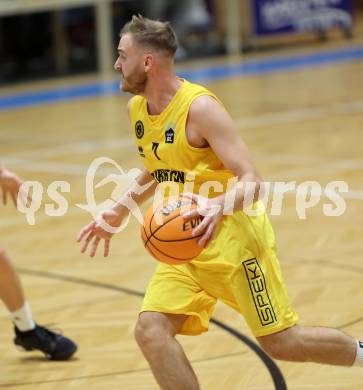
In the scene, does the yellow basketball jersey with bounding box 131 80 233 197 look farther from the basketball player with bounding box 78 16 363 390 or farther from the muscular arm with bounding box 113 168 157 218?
the muscular arm with bounding box 113 168 157 218

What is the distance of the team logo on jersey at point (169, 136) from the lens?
179 inches

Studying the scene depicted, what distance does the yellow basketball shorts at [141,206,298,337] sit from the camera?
14.7 feet

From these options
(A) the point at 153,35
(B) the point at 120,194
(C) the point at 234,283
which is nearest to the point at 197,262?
(C) the point at 234,283

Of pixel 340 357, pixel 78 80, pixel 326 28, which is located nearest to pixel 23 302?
pixel 340 357

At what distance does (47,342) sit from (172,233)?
1.93 meters

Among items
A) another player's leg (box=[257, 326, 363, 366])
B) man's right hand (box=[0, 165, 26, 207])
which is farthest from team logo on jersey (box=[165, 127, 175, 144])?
man's right hand (box=[0, 165, 26, 207])

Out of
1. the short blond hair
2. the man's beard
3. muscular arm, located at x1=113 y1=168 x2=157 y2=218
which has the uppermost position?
the short blond hair

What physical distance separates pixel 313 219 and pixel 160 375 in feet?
15.4

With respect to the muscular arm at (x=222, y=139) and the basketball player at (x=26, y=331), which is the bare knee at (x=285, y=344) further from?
the basketball player at (x=26, y=331)

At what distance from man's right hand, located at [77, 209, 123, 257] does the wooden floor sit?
1040 millimetres

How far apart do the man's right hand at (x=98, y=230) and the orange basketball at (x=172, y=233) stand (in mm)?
432

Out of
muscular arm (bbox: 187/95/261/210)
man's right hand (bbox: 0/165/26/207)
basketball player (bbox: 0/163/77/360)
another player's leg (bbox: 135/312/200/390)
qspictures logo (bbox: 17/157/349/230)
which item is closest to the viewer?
muscular arm (bbox: 187/95/261/210)

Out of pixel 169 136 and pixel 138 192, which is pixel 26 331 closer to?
pixel 138 192

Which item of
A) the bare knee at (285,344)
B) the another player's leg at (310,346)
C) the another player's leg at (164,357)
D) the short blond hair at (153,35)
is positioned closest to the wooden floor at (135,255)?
the another player's leg at (310,346)
